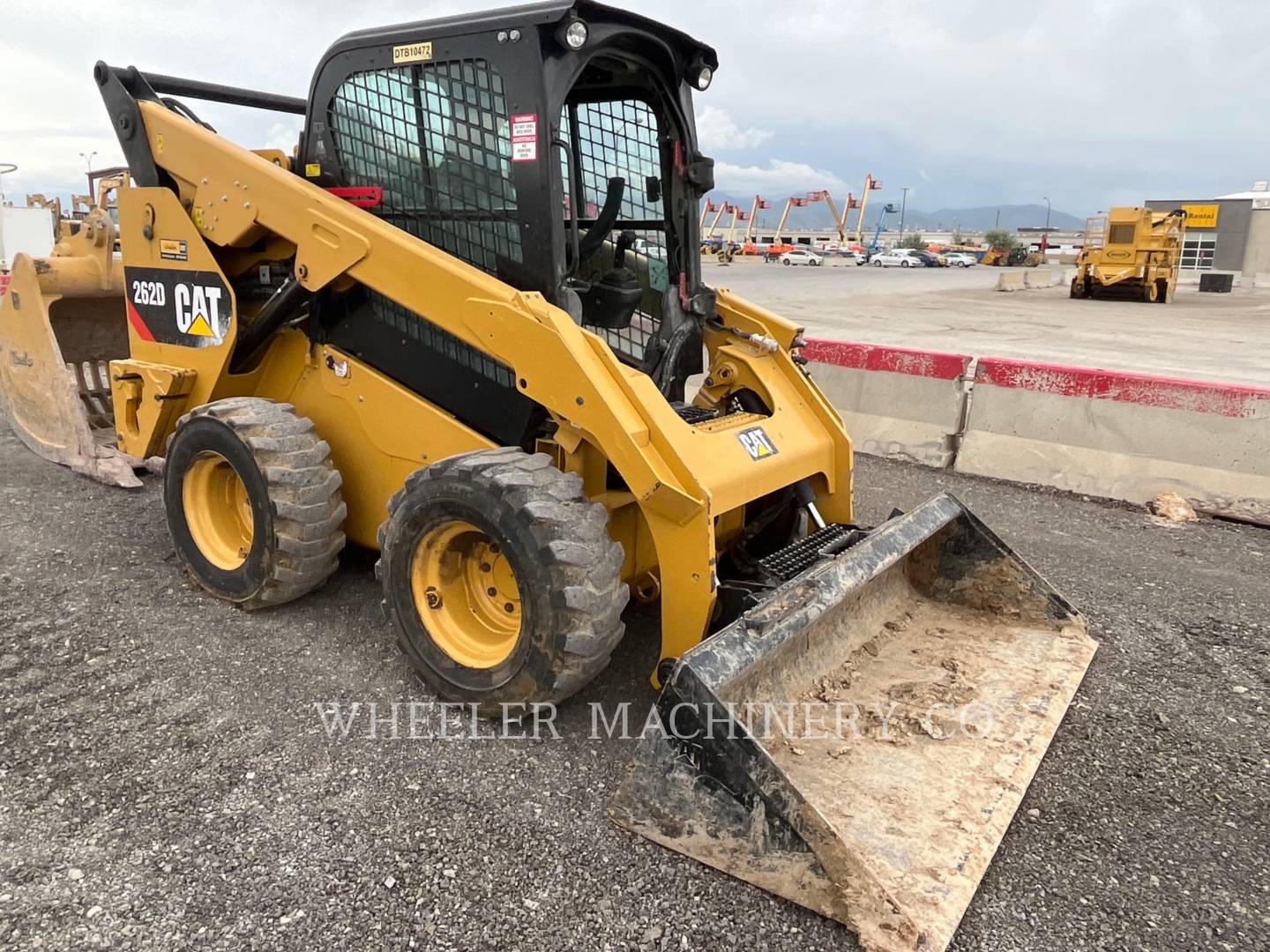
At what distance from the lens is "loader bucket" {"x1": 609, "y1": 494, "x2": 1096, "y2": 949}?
7.46 ft

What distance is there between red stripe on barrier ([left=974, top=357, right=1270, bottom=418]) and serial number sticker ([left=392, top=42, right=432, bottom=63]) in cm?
413

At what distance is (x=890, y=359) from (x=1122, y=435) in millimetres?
1607

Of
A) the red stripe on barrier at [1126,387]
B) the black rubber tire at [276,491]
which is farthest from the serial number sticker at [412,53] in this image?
the red stripe on barrier at [1126,387]

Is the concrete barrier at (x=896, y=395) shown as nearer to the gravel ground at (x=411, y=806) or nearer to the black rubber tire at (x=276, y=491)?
the gravel ground at (x=411, y=806)

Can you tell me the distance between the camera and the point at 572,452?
124 inches

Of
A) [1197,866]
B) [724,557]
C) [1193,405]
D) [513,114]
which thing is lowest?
[1197,866]

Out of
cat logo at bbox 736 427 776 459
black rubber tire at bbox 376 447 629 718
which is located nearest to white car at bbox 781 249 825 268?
cat logo at bbox 736 427 776 459

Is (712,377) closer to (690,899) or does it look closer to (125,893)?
(690,899)

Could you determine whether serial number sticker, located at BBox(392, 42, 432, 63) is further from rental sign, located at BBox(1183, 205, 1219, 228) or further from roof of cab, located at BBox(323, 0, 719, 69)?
rental sign, located at BBox(1183, 205, 1219, 228)

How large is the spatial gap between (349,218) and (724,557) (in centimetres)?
202

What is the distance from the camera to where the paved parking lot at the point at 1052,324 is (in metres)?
12.9

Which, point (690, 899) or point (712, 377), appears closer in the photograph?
point (690, 899)

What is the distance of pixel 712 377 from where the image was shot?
420 centimetres

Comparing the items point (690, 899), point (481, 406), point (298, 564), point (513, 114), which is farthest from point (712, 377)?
point (690, 899)
